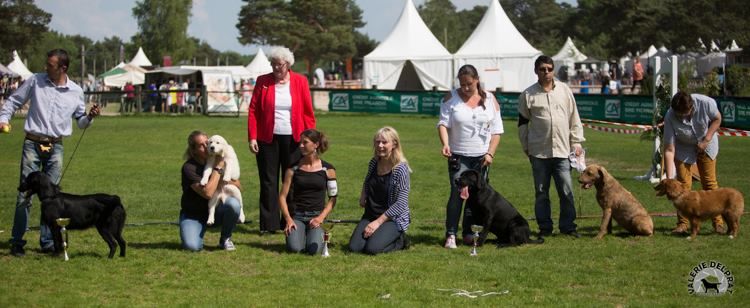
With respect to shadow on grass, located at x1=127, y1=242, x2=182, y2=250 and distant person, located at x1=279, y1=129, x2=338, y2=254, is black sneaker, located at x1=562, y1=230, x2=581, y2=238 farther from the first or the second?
shadow on grass, located at x1=127, y1=242, x2=182, y2=250

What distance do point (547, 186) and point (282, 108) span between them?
9.18 feet

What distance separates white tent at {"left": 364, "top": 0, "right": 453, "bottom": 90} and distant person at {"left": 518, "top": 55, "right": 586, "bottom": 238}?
32.9 metres

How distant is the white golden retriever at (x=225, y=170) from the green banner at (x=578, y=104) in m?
16.6

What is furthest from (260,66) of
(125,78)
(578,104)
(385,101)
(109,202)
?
(109,202)

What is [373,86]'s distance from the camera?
4216 cm

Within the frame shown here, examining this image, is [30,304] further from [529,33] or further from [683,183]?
[529,33]

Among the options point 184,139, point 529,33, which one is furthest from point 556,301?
point 529,33

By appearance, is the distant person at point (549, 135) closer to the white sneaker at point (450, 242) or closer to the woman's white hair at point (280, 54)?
the white sneaker at point (450, 242)

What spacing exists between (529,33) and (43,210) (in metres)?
124

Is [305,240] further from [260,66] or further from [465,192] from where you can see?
[260,66]

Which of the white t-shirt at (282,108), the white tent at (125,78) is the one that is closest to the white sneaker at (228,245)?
the white t-shirt at (282,108)

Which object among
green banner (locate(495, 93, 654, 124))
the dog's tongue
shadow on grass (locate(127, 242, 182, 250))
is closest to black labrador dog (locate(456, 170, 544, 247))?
the dog's tongue

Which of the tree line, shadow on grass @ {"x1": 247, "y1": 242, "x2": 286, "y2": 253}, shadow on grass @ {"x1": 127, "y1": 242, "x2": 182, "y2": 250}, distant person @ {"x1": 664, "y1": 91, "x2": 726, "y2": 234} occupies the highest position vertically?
the tree line

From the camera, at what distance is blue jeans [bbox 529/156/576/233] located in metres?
8.94
